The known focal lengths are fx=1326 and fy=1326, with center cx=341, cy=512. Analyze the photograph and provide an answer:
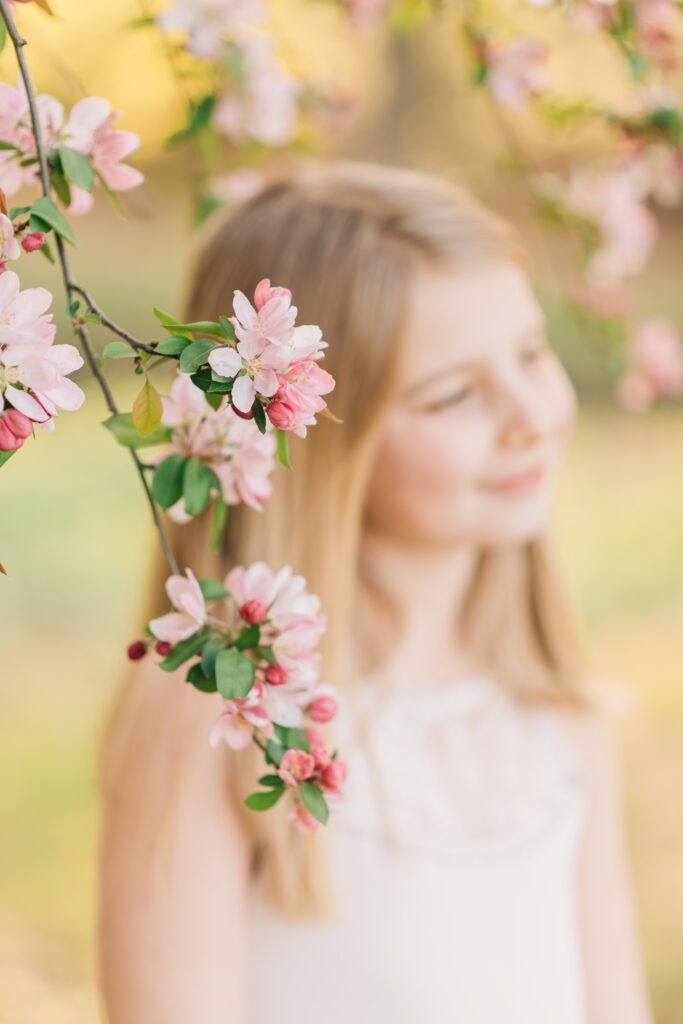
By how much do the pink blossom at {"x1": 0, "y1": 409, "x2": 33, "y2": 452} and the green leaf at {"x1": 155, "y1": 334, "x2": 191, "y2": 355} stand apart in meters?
0.07

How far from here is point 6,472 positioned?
6.37m

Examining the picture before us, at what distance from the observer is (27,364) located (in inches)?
25.1

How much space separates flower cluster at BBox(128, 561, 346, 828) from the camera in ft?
2.54

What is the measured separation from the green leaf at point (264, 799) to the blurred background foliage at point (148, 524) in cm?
51

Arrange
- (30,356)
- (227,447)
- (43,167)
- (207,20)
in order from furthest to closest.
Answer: (207,20)
(227,447)
(43,167)
(30,356)

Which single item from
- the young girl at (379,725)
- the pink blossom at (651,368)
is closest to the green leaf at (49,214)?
the young girl at (379,725)

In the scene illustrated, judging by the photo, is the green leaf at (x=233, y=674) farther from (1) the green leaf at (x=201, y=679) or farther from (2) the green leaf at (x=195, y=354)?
(2) the green leaf at (x=195, y=354)

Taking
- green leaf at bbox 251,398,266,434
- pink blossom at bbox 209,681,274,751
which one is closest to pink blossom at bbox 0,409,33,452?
green leaf at bbox 251,398,266,434

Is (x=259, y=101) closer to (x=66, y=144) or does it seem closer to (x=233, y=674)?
(x=66, y=144)

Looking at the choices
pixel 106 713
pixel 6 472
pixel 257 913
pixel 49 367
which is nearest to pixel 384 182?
pixel 106 713

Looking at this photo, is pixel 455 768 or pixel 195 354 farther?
pixel 455 768

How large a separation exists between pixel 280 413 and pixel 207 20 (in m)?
0.62

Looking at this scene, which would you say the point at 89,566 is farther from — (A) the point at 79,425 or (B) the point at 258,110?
(B) the point at 258,110

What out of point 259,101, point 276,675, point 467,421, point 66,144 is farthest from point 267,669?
point 259,101
